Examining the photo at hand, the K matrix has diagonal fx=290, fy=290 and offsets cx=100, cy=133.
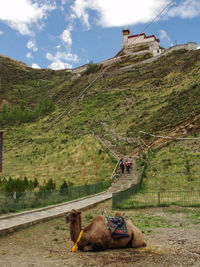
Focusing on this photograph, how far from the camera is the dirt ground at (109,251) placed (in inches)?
241

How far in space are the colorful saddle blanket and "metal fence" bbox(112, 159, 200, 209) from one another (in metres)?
7.84

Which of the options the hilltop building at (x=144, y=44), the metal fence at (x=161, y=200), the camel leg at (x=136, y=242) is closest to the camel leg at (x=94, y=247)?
the camel leg at (x=136, y=242)

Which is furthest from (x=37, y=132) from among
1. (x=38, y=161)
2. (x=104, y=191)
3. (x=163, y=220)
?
(x=163, y=220)

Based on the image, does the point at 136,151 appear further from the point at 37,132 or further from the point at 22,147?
the point at 37,132

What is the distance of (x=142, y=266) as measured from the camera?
5.73 metres

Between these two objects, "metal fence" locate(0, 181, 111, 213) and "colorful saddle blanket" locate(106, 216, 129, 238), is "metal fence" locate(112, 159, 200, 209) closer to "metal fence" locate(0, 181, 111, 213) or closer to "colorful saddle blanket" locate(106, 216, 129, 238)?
"metal fence" locate(0, 181, 111, 213)

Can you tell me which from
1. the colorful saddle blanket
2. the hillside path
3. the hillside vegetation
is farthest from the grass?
the colorful saddle blanket

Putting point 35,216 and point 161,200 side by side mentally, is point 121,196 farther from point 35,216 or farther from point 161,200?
point 35,216

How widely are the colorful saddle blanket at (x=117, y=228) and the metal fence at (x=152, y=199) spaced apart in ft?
25.7

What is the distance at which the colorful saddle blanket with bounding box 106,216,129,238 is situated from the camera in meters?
6.91

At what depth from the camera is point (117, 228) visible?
6.95 m

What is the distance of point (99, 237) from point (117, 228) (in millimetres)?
479

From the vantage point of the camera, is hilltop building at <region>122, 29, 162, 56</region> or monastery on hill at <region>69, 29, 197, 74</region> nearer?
monastery on hill at <region>69, 29, 197, 74</region>

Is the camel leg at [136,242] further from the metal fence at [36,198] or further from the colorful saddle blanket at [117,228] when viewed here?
the metal fence at [36,198]
